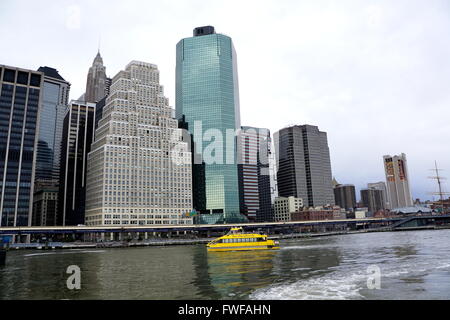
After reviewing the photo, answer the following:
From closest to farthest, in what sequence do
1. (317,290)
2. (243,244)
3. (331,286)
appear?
(317,290), (331,286), (243,244)

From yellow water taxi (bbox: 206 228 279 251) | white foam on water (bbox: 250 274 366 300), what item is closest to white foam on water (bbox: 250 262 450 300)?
white foam on water (bbox: 250 274 366 300)

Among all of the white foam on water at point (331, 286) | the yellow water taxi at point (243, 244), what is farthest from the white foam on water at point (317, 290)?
the yellow water taxi at point (243, 244)

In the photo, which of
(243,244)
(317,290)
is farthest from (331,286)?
(243,244)

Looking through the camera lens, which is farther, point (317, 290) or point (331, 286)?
point (331, 286)

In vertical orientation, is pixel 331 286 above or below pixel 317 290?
below

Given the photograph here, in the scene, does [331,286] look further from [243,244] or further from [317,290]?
[243,244]

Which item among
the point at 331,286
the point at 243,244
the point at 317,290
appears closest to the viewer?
the point at 317,290

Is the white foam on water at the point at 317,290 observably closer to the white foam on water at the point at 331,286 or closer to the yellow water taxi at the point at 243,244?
the white foam on water at the point at 331,286

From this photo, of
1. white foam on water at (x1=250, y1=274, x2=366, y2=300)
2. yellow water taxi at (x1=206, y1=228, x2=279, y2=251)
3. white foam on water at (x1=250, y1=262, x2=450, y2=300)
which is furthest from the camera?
yellow water taxi at (x1=206, y1=228, x2=279, y2=251)

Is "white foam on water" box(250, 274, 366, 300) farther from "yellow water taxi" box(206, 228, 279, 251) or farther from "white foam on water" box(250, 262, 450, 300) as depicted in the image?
"yellow water taxi" box(206, 228, 279, 251)

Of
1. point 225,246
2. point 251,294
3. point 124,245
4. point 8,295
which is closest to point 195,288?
point 251,294

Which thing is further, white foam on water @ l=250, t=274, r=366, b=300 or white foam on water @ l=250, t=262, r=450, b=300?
white foam on water @ l=250, t=262, r=450, b=300

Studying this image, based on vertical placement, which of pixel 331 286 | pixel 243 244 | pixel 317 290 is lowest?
pixel 331 286
